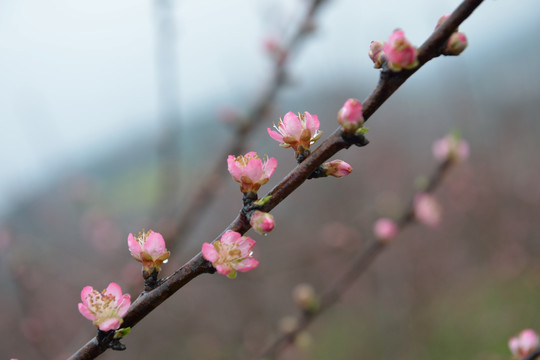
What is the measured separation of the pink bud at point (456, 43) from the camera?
Result: 69 centimetres

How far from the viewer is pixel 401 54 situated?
68 cm

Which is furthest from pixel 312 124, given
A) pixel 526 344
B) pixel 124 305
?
pixel 526 344

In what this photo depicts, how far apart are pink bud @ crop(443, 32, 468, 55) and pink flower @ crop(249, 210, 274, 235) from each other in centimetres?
44

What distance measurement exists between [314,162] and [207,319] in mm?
4548

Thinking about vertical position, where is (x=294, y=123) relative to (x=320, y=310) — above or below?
above

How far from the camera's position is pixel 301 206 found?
6535 millimetres

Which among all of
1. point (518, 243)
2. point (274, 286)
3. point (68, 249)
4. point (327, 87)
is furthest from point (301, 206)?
point (68, 249)

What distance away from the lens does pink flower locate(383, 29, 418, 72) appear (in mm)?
678

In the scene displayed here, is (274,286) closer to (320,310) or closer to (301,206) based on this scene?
(301,206)

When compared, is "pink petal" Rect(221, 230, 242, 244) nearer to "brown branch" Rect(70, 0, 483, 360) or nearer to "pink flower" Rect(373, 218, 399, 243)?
"brown branch" Rect(70, 0, 483, 360)

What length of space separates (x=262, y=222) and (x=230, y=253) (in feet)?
0.39

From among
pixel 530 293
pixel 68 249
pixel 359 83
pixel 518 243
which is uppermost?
pixel 68 249

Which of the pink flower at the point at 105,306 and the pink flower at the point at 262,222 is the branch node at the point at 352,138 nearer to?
the pink flower at the point at 262,222

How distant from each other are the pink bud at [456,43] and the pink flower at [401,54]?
67 millimetres
